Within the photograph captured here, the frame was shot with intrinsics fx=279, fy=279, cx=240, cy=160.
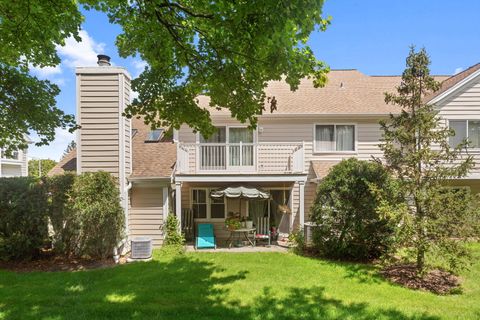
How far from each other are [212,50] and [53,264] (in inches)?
311

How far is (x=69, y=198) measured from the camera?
8.84 metres

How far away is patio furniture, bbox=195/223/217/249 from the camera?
10.5 m

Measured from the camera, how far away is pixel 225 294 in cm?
611

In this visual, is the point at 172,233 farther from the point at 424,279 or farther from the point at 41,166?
the point at 41,166

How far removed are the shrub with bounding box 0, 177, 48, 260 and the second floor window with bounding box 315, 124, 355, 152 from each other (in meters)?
10.9

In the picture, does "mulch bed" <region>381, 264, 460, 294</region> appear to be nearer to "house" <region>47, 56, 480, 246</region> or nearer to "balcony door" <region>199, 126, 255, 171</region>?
"house" <region>47, 56, 480, 246</region>

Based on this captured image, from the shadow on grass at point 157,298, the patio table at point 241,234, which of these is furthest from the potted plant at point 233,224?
the shadow on grass at point 157,298

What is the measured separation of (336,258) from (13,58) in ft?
38.3

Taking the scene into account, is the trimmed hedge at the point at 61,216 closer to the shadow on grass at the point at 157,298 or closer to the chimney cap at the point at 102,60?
the shadow on grass at the point at 157,298

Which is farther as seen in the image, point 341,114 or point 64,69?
point 341,114

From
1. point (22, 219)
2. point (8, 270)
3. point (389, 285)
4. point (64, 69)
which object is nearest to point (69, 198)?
point (22, 219)

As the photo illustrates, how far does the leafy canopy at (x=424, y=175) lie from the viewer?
274 inches

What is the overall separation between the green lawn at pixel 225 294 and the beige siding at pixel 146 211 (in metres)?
2.27

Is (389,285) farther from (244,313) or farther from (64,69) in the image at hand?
(64,69)
